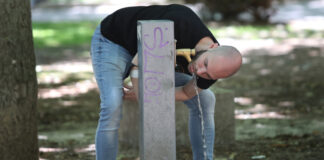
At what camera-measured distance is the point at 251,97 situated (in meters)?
7.66

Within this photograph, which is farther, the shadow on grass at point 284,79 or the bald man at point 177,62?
the shadow on grass at point 284,79

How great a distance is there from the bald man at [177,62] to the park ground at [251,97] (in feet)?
3.94

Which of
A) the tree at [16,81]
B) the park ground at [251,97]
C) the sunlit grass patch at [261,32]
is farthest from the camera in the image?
the sunlit grass patch at [261,32]

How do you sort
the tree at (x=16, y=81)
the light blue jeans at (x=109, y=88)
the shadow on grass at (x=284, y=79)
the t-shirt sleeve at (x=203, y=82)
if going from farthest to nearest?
the shadow on grass at (x=284, y=79) < the tree at (x=16, y=81) < the light blue jeans at (x=109, y=88) < the t-shirt sleeve at (x=203, y=82)

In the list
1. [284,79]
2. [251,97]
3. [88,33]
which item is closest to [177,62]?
[251,97]

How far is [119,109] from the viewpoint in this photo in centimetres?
355

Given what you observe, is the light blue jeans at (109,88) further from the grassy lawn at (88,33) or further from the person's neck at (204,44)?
the grassy lawn at (88,33)

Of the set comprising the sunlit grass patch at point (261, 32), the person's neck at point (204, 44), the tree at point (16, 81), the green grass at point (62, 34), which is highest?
the person's neck at point (204, 44)

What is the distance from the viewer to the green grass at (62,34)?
13215 mm

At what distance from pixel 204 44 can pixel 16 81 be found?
1.46 metres

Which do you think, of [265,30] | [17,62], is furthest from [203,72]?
[265,30]

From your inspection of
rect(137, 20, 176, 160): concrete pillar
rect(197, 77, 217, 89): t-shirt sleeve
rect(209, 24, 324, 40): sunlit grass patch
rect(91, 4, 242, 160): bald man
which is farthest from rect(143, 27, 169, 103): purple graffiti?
rect(209, 24, 324, 40): sunlit grass patch

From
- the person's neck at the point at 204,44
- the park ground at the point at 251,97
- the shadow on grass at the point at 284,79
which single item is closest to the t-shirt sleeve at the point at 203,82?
the person's neck at the point at 204,44

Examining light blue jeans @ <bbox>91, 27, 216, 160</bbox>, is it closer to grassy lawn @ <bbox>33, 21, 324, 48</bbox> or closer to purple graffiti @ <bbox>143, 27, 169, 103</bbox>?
purple graffiti @ <bbox>143, 27, 169, 103</bbox>
